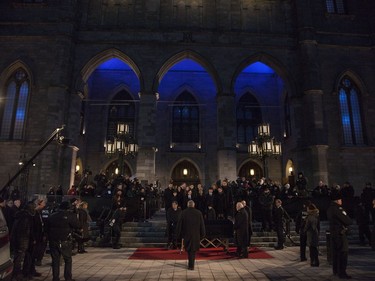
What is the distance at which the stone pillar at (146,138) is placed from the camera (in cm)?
1758

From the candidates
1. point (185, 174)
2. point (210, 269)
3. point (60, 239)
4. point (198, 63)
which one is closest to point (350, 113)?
point (198, 63)

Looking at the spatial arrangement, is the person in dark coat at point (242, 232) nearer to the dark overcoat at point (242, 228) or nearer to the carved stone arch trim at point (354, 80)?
the dark overcoat at point (242, 228)

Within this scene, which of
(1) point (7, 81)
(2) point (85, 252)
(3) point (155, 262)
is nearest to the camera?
(3) point (155, 262)

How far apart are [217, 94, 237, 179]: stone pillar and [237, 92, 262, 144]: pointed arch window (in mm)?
6358

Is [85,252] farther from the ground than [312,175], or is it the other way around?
[312,175]

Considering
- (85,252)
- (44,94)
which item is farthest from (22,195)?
(85,252)

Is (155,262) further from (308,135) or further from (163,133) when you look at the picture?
(163,133)

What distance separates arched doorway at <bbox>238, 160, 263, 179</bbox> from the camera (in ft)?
78.7

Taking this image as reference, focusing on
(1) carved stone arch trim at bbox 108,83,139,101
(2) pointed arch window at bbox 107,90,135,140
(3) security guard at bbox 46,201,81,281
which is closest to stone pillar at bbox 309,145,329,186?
(2) pointed arch window at bbox 107,90,135,140

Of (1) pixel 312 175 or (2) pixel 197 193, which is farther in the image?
(1) pixel 312 175

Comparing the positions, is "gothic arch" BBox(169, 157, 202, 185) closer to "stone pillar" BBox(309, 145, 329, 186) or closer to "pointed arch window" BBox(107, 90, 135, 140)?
"pointed arch window" BBox(107, 90, 135, 140)

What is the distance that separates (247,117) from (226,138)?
758 centimetres

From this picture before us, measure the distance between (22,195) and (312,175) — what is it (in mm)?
16792

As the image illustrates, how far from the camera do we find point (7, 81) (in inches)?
737
